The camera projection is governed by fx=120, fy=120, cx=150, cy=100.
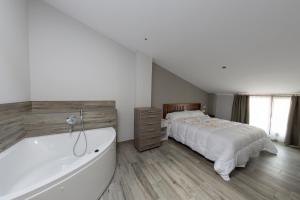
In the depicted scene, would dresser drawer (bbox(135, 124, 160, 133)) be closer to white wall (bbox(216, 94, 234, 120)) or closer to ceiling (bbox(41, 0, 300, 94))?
ceiling (bbox(41, 0, 300, 94))

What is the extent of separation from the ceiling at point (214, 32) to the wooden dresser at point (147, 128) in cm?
147

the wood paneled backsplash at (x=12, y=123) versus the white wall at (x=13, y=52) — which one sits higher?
the white wall at (x=13, y=52)

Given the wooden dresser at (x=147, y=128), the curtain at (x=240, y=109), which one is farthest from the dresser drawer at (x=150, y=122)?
the curtain at (x=240, y=109)

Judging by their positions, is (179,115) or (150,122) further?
(179,115)

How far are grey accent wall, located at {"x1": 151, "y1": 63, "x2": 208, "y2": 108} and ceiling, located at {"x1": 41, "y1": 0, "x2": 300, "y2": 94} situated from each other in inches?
28.6

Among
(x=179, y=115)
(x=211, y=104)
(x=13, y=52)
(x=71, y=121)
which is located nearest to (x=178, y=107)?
(x=179, y=115)

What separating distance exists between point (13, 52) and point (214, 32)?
295 cm

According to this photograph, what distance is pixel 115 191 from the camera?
1.65 metres

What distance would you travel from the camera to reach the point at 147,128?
111 inches

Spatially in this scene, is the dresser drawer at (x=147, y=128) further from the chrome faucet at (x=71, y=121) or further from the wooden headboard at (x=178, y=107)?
the chrome faucet at (x=71, y=121)

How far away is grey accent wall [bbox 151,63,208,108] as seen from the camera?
3.62 m

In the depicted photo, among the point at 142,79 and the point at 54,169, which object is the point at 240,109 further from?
the point at 54,169

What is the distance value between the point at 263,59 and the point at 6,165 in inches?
159

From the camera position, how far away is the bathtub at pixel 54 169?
105cm
